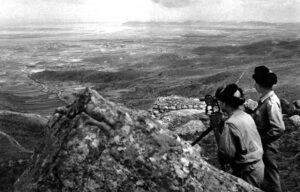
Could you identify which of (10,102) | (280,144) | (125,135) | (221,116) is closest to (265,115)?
(221,116)

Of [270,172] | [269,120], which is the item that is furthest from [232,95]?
[270,172]

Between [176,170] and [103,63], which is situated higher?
[176,170]

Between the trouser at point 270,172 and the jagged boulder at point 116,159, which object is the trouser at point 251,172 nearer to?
the jagged boulder at point 116,159

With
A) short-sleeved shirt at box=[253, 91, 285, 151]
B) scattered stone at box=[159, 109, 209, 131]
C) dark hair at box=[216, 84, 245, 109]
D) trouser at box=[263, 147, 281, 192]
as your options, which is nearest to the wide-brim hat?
dark hair at box=[216, 84, 245, 109]

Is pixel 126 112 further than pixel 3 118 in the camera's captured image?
No

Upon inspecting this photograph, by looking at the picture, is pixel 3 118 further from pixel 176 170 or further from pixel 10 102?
pixel 10 102

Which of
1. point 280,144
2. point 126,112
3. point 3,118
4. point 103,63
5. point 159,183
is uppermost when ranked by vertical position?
point 126,112
